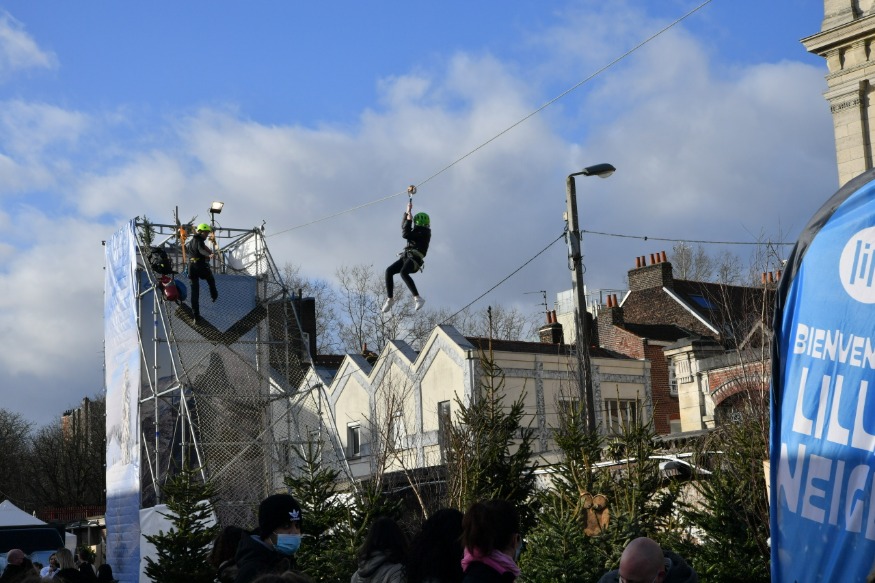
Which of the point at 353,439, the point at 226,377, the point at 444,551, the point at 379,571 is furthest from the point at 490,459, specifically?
the point at 353,439

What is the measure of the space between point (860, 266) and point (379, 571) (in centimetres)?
306

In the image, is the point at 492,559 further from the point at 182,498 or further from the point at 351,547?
the point at 182,498

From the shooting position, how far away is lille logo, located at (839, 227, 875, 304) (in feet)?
14.4

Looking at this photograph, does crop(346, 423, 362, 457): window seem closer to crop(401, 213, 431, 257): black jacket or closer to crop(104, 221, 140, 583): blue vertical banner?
crop(104, 221, 140, 583): blue vertical banner

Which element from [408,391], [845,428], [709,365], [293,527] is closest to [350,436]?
[408,391]

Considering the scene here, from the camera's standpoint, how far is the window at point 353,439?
42.1m

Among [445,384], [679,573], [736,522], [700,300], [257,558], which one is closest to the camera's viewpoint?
[679,573]

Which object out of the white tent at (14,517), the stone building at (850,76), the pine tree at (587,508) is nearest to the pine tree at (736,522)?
the pine tree at (587,508)

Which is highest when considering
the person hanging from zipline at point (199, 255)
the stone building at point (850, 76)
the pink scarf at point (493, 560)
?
the stone building at point (850, 76)

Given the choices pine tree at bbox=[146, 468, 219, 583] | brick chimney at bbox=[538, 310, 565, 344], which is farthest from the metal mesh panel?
brick chimney at bbox=[538, 310, 565, 344]

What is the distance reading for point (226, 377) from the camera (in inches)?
936

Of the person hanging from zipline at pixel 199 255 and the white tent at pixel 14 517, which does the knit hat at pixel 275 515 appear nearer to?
the person hanging from zipline at pixel 199 255

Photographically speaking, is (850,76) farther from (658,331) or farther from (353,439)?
(353,439)

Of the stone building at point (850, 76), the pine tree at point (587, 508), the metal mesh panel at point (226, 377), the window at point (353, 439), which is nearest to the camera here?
the pine tree at point (587, 508)
